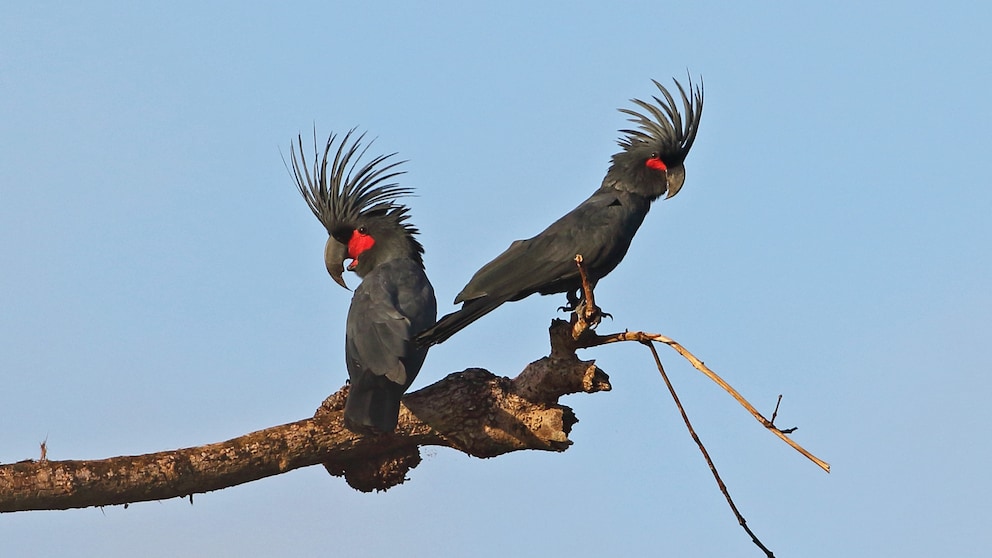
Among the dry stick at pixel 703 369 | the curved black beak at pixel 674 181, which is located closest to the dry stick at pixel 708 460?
the dry stick at pixel 703 369

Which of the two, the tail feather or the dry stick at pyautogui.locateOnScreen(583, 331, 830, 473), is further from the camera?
the tail feather

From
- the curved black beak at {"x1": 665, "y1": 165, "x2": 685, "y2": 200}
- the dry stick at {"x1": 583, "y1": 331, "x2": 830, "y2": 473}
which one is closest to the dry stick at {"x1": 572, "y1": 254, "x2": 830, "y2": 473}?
the dry stick at {"x1": 583, "y1": 331, "x2": 830, "y2": 473}

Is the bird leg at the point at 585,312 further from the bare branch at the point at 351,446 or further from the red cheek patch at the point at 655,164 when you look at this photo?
the red cheek patch at the point at 655,164

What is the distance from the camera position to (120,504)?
5312mm

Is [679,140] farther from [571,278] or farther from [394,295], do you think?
[394,295]


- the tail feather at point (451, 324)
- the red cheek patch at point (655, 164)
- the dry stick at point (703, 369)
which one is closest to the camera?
the dry stick at point (703, 369)

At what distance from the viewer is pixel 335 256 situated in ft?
24.1

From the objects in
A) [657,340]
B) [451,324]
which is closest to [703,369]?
[657,340]

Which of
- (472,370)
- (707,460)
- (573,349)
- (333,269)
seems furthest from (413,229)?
(707,460)

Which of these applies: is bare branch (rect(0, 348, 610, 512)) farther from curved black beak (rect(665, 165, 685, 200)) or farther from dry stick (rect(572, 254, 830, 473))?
curved black beak (rect(665, 165, 685, 200))

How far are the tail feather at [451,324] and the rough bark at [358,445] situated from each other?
0.29 m

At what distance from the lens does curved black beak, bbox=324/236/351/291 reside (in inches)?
288

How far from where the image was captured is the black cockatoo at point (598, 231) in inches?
236

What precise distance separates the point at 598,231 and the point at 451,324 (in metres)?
1.33
